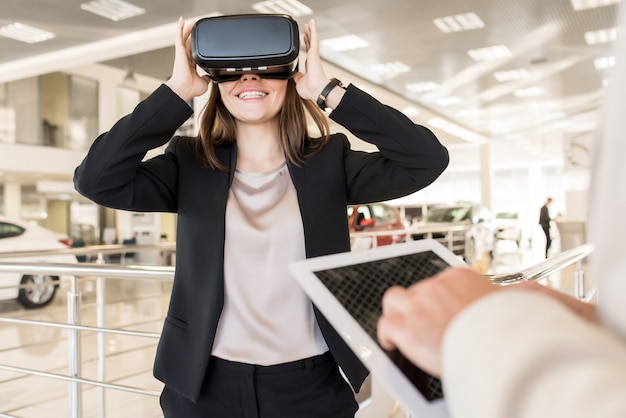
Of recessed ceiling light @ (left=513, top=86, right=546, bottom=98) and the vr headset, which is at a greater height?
recessed ceiling light @ (left=513, top=86, right=546, bottom=98)

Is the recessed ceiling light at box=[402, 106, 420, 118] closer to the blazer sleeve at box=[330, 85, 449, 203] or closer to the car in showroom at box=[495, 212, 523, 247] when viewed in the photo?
the car in showroom at box=[495, 212, 523, 247]

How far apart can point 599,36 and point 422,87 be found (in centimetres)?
384

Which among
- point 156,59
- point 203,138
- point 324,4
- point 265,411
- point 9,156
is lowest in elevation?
point 265,411

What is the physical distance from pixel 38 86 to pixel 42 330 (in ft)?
31.6

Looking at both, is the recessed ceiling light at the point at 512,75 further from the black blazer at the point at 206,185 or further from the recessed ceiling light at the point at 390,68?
the black blazer at the point at 206,185

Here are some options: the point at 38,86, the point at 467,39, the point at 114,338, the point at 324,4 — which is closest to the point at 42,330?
the point at 114,338

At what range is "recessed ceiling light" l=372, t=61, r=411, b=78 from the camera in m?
9.80

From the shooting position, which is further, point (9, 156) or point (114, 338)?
point (9, 156)

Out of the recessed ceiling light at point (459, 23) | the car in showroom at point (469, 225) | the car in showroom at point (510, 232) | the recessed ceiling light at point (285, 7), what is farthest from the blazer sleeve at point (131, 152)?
the car in showroom at point (510, 232)

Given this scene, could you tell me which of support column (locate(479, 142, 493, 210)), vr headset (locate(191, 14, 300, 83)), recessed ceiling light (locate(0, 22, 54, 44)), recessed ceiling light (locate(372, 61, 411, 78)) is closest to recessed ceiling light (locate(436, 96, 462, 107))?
recessed ceiling light (locate(372, 61, 411, 78))

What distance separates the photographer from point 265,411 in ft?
3.39

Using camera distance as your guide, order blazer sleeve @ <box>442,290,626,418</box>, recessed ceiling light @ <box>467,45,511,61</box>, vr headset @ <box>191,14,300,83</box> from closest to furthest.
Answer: blazer sleeve @ <box>442,290,626,418</box> < vr headset @ <box>191,14,300,83</box> < recessed ceiling light @ <box>467,45,511,61</box>

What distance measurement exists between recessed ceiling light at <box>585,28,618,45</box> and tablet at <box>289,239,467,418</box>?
351 inches

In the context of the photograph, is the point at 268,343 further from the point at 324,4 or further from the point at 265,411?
the point at 324,4
